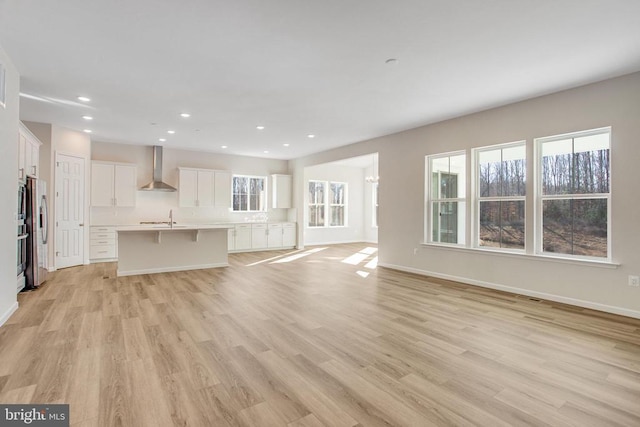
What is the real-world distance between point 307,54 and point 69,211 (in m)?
6.23

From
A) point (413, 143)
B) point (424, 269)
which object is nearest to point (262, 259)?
point (424, 269)

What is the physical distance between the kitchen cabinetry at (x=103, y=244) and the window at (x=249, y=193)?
126 inches

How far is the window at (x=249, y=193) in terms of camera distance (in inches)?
381

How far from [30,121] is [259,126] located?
4253 mm

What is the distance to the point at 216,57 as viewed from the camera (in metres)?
3.39

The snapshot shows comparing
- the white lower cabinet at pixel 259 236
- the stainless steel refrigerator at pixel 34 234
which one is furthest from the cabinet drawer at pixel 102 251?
the white lower cabinet at pixel 259 236

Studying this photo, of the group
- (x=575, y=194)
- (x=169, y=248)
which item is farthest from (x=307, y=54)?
(x=169, y=248)

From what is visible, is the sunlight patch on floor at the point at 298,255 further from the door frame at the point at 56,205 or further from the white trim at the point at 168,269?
the door frame at the point at 56,205

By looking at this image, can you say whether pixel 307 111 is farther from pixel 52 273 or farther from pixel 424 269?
pixel 52 273

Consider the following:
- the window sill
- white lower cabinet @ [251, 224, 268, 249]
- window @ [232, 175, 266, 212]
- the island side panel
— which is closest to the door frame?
the island side panel

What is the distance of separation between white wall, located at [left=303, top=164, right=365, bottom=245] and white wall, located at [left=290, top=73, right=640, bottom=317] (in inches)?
171

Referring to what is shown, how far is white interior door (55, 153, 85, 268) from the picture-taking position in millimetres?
6445

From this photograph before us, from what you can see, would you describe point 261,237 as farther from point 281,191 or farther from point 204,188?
point 204,188

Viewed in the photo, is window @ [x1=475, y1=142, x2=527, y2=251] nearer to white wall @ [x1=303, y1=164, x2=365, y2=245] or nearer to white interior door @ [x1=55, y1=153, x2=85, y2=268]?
white wall @ [x1=303, y1=164, x2=365, y2=245]
